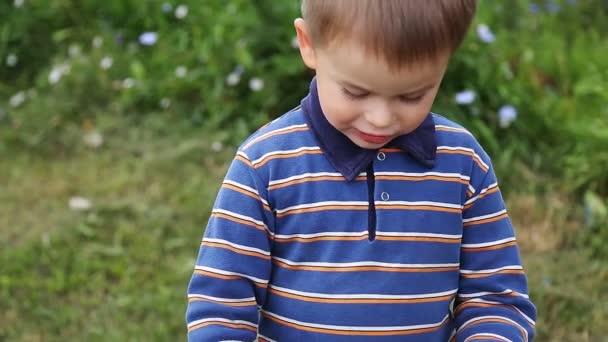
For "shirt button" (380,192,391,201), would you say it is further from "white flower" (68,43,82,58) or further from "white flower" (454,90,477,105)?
"white flower" (68,43,82,58)

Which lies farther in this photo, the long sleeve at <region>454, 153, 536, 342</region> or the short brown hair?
the long sleeve at <region>454, 153, 536, 342</region>

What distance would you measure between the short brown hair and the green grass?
66.0 inches

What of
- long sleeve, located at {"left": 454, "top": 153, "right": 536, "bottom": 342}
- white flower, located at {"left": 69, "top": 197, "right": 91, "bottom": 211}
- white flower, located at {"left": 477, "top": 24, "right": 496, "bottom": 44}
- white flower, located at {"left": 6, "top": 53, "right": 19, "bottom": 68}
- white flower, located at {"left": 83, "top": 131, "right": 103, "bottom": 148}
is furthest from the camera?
white flower, located at {"left": 6, "top": 53, "right": 19, "bottom": 68}

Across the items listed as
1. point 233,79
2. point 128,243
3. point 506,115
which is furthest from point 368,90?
point 233,79

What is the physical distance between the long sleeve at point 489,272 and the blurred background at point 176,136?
118cm

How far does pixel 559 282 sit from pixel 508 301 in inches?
53.7

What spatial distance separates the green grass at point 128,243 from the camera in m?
2.92

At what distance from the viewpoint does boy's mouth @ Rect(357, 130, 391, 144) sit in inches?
61.5

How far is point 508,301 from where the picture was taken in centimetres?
174

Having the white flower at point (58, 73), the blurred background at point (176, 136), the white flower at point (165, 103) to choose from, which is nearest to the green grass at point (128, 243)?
the blurred background at point (176, 136)

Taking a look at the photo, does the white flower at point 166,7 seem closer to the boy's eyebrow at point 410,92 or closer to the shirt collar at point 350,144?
the shirt collar at point 350,144

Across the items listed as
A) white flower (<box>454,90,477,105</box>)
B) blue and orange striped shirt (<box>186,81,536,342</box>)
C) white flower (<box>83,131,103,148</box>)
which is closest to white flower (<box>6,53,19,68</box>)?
white flower (<box>83,131,103,148</box>)

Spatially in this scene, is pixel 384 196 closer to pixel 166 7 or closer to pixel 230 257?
pixel 230 257

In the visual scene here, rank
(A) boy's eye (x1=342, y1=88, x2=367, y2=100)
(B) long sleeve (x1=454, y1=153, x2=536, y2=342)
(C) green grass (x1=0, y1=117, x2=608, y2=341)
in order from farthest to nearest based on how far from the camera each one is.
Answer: (C) green grass (x1=0, y1=117, x2=608, y2=341)
(B) long sleeve (x1=454, y1=153, x2=536, y2=342)
(A) boy's eye (x1=342, y1=88, x2=367, y2=100)
